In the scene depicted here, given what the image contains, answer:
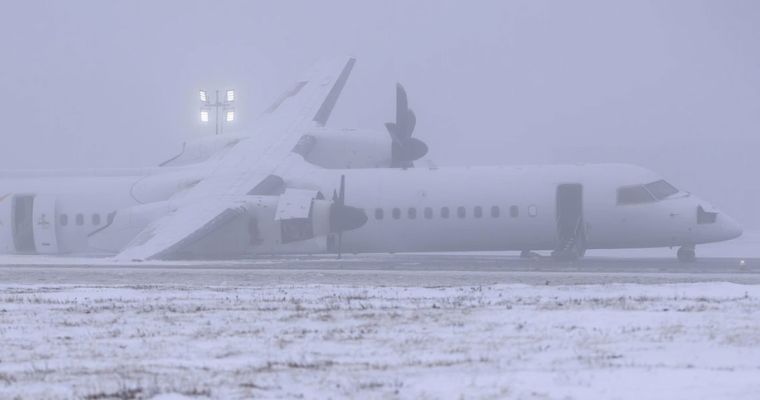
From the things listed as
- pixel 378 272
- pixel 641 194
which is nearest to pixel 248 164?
pixel 378 272

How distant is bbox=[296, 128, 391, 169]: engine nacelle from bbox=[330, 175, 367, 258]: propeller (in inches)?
209

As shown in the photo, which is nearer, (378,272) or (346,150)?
(378,272)

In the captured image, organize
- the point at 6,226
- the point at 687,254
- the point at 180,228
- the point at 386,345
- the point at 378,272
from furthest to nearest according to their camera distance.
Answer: the point at 6,226 → the point at 687,254 → the point at 180,228 → the point at 378,272 → the point at 386,345

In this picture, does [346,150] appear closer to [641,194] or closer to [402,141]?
[402,141]

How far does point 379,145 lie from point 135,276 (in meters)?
15.4

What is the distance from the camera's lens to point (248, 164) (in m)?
40.2

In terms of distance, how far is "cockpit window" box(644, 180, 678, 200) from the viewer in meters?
36.7

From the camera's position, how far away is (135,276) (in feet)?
94.8

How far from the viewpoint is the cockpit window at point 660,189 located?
1443 inches

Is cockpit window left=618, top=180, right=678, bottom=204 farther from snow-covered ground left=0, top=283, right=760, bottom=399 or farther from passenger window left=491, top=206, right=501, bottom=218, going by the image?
snow-covered ground left=0, top=283, right=760, bottom=399

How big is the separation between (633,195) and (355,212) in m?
8.33

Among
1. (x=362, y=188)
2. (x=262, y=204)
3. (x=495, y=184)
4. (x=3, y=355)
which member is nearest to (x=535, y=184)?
(x=495, y=184)

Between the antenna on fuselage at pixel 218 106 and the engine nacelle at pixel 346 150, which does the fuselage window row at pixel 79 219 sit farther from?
the antenna on fuselage at pixel 218 106

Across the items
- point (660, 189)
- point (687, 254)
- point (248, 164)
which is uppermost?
point (248, 164)
